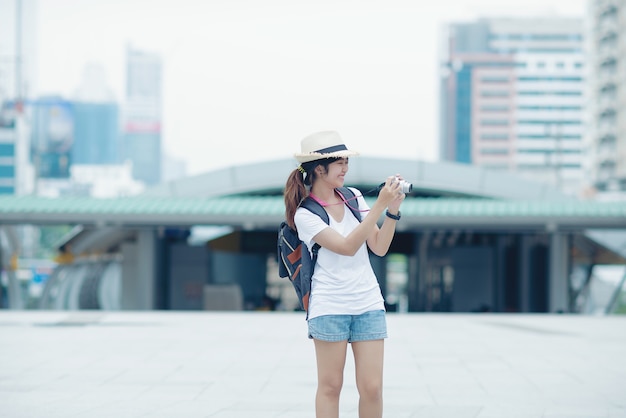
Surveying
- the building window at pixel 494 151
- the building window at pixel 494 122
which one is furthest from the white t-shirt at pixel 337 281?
the building window at pixel 494 122

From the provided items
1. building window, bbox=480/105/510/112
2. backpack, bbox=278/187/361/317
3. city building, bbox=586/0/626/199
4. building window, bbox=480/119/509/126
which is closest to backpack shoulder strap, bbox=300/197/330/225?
backpack, bbox=278/187/361/317

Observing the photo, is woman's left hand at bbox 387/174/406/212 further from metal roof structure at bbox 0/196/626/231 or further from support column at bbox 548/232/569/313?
support column at bbox 548/232/569/313

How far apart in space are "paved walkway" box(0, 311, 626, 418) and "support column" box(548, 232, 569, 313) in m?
9.39

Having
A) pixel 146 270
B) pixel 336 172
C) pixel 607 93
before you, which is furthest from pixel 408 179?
pixel 607 93

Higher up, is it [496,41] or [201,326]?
[496,41]

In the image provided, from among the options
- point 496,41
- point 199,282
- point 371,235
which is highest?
point 496,41

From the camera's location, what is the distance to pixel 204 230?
3125cm

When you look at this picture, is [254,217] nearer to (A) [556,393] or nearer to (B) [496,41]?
(A) [556,393]

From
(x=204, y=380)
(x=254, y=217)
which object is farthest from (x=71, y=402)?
(x=254, y=217)

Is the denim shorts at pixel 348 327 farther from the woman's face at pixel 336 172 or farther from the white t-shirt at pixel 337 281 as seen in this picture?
the woman's face at pixel 336 172

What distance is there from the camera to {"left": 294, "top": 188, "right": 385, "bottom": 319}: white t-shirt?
451 cm

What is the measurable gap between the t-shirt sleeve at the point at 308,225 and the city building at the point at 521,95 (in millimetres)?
164533

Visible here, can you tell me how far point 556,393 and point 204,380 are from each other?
3.02 metres

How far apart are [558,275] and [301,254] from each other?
2195 centimetres
